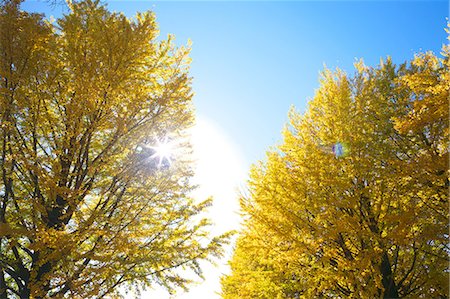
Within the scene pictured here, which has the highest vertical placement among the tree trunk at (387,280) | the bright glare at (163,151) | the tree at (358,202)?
the bright glare at (163,151)

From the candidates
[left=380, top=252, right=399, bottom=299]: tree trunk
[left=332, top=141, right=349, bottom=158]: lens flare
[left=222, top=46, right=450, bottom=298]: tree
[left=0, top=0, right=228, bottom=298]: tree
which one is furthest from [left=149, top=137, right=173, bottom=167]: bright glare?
[left=380, top=252, right=399, bottom=299]: tree trunk

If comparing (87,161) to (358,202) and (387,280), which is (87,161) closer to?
(358,202)

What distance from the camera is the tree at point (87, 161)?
4219 millimetres

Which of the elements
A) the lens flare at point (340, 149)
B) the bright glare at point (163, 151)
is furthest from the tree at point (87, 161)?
the lens flare at point (340, 149)

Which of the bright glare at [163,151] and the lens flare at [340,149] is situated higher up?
the bright glare at [163,151]

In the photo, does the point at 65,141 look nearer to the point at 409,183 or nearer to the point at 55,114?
the point at 55,114

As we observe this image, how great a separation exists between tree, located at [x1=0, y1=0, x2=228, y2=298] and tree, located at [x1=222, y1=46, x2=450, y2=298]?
1788 mm

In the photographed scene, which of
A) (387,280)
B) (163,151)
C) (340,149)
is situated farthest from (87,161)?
(387,280)

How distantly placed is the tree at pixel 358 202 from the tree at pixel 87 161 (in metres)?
1.79

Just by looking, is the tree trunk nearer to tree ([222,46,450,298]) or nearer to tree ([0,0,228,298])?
tree ([222,46,450,298])

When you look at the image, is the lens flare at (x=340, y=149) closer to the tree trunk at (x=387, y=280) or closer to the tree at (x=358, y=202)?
the tree at (x=358, y=202)

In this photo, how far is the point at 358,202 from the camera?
5926 mm

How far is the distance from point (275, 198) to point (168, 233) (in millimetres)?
2334

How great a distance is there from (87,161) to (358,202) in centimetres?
492
